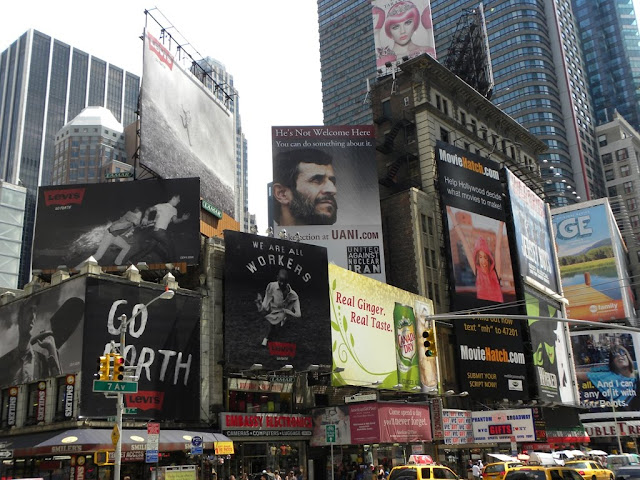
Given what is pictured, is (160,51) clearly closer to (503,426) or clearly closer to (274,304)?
(274,304)

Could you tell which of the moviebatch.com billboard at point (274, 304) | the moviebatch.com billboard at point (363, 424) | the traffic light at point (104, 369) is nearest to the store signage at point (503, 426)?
the moviebatch.com billboard at point (363, 424)

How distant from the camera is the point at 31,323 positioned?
35.8m

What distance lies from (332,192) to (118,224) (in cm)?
2238

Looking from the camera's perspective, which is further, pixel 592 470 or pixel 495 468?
pixel 592 470

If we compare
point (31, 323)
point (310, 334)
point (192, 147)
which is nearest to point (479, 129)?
point (192, 147)

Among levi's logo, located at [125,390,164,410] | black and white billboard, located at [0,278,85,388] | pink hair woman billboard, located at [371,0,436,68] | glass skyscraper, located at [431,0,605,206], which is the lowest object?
levi's logo, located at [125,390,164,410]

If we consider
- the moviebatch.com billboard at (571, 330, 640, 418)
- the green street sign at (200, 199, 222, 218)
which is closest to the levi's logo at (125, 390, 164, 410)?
the green street sign at (200, 199, 222, 218)

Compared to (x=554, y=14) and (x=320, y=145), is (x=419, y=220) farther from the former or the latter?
(x=554, y=14)

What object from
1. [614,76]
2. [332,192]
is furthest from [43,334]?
[614,76]

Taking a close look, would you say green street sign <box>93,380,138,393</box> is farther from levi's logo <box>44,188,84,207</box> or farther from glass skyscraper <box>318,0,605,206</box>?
glass skyscraper <box>318,0,605,206</box>

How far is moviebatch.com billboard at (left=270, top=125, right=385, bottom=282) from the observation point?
5750 cm

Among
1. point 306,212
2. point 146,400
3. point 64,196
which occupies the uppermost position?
point 306,212

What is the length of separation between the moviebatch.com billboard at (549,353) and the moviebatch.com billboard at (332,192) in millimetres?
17115

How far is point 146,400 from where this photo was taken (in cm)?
3356
